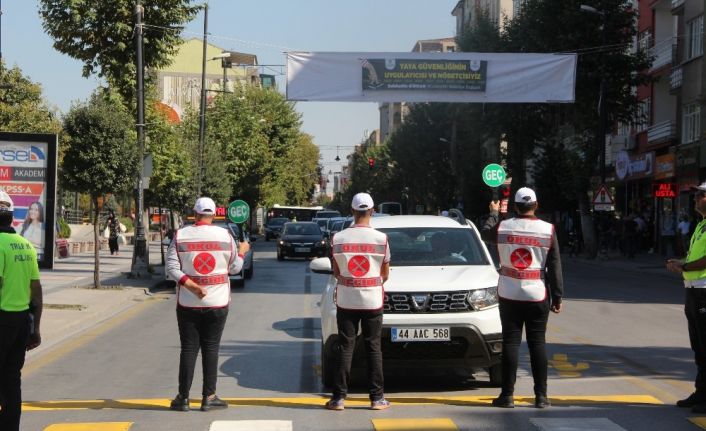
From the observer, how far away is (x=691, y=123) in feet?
141

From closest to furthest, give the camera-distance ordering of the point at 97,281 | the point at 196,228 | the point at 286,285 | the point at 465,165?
the point at 196,228, the point at 97,281, the point at 286,285, the point at 465,165

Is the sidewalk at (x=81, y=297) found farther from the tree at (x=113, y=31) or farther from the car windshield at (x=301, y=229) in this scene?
the car windshield at (x=301, y=229)

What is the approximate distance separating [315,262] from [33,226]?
26.6ft

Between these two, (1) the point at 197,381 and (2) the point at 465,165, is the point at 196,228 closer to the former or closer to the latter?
(1) the point at 197,381

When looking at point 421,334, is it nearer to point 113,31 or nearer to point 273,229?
point 113,31

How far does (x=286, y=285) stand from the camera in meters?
26.6

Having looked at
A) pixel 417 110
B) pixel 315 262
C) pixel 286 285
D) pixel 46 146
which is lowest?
pixel 286 285

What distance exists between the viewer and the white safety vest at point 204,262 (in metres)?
8.83

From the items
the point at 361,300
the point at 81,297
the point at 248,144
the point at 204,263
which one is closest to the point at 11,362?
the point at 204,263

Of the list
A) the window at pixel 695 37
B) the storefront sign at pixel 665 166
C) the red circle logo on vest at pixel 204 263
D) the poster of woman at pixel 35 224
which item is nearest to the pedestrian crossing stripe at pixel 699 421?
the red circle logo on vest at pixel 204 263

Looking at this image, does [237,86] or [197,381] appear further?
[237,86]

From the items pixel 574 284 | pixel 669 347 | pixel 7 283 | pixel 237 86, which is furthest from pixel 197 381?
pixel 237 86

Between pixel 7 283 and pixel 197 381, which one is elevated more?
pixel 7 283

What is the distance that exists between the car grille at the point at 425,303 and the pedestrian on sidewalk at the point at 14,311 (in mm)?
3340
